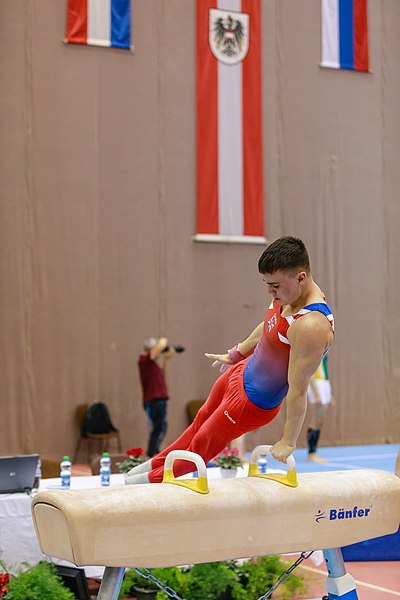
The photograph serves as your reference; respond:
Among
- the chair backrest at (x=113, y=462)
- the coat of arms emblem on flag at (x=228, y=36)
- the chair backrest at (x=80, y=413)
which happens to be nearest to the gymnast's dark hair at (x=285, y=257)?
the chair backrest at (x=113, y=462)

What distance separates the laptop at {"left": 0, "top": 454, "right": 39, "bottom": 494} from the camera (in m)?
5.48

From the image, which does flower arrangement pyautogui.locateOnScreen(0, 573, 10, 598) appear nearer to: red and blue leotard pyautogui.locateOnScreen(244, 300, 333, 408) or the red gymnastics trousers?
the red gymnastics trousers

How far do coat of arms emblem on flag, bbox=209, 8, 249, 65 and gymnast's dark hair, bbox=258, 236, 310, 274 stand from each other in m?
9.56

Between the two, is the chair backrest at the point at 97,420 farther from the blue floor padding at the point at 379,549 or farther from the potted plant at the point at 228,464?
the blue floor padding at the point at 379,549

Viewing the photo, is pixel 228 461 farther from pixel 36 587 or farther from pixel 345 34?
pixel 345 34

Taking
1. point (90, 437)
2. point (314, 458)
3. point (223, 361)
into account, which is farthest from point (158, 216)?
→ point (223, 361)

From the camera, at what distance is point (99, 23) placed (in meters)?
11.9

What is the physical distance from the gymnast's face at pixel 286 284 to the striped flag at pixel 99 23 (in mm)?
9060

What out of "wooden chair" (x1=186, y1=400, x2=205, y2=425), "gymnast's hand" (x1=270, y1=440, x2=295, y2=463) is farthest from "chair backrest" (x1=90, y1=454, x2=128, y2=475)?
"wooden chair" (x1=186, y1=400, x2=205, y2=425)

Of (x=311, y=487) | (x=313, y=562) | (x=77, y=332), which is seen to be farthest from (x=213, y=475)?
(x=77, y=332)

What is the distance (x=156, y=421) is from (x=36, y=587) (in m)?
6.13

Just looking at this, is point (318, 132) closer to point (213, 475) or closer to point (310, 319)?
point (213, 475)

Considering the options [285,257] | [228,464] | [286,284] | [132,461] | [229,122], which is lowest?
[228,464]

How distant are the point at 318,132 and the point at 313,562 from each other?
8.76 meters
